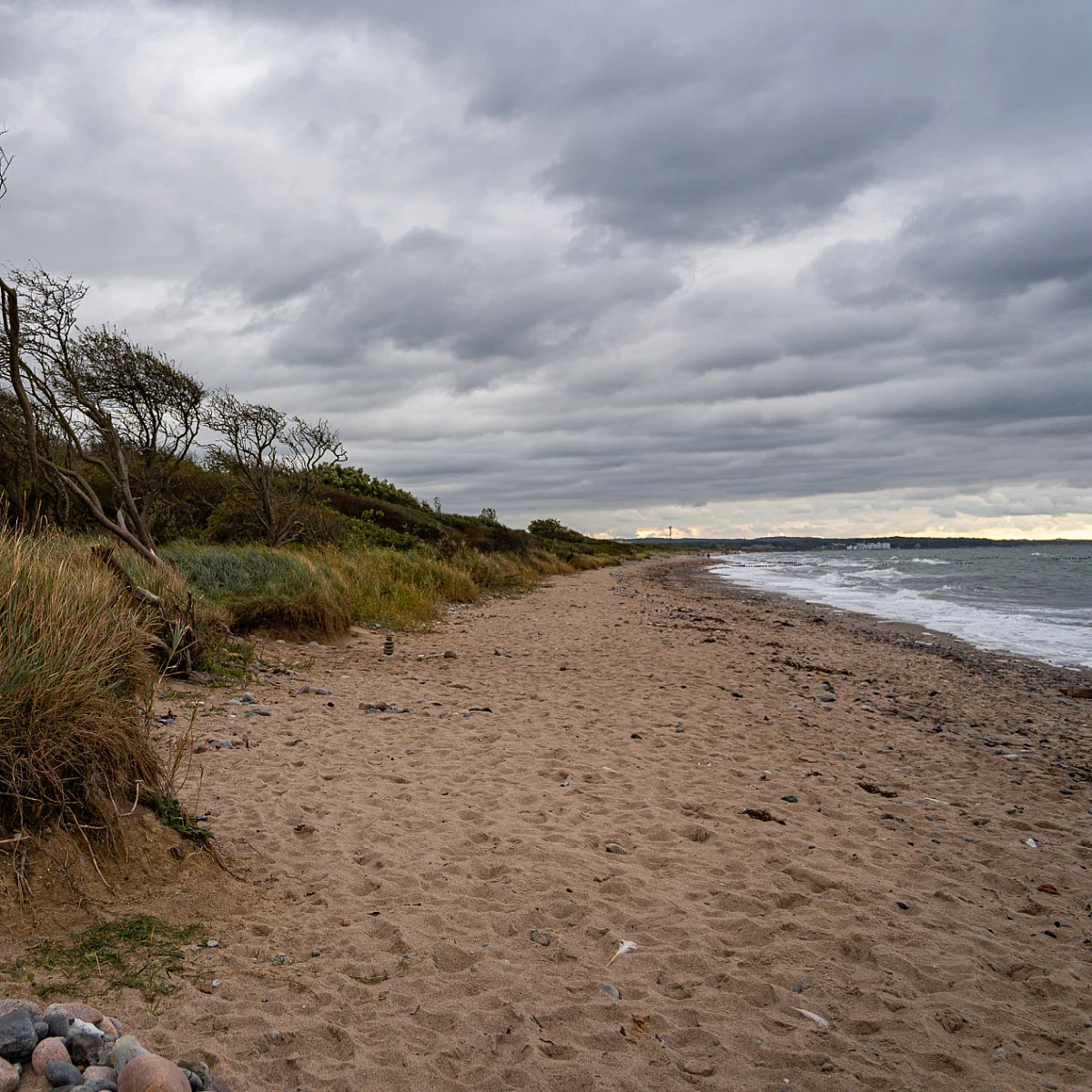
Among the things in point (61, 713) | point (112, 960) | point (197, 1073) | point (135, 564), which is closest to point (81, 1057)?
point (197, 1073)

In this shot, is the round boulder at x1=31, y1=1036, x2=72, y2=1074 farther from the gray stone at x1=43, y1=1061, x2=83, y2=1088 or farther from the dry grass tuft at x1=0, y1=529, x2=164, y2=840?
the dry grass tuft at x1=0, y1=529, x2=164, y2=840

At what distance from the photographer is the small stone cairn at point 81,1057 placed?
195 cm

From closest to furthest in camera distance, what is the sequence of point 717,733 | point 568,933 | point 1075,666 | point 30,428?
point 568,933 < point 30,428 < point 717,733 < point 1075,666

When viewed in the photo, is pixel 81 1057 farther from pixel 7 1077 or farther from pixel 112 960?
pixel 112 960

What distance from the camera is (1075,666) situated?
12.3 m

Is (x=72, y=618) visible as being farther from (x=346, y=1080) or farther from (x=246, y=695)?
(x=246, y=695)

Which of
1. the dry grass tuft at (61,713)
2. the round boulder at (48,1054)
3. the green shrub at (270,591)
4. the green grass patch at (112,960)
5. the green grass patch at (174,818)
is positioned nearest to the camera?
the round boulder at (48,1054)

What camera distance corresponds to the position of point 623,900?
375cm

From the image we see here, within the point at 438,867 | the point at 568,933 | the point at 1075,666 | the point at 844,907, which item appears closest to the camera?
the point at 568,933

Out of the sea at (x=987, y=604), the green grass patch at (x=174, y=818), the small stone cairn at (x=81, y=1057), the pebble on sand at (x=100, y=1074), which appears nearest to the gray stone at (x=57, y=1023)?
the small stone cairn at (x=81, y=1057)

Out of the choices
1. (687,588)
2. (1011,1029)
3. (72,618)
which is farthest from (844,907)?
(687,588)

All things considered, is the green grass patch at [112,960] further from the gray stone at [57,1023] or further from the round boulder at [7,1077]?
the round boulder at [7,1077]

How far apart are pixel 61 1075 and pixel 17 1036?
0.21 m

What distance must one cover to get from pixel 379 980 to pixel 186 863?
4.10 feet
